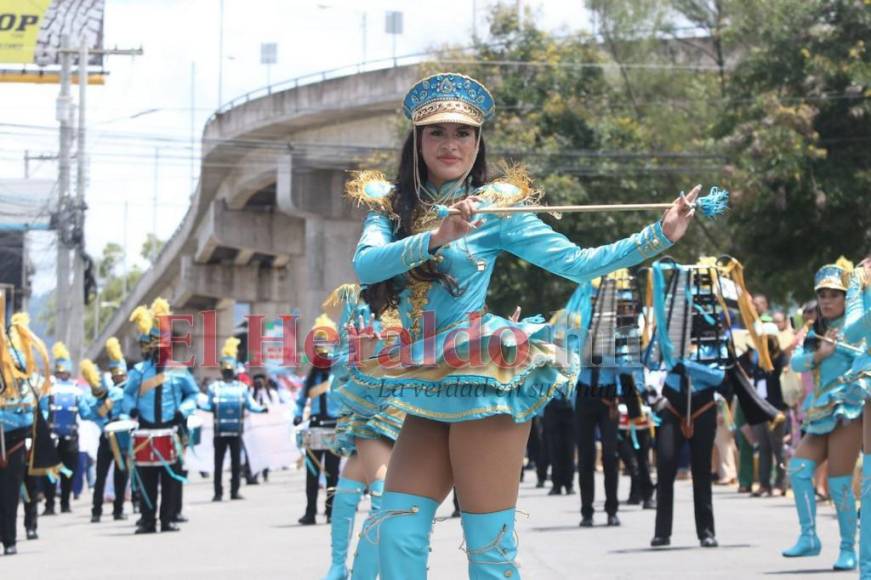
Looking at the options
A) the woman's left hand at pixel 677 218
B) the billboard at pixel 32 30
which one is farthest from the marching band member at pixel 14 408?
the billboard at pixel 32 30

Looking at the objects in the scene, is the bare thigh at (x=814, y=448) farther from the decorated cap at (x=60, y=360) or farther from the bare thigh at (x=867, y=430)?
the decorated cap at (x=60, y=360)

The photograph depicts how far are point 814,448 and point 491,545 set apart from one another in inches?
224

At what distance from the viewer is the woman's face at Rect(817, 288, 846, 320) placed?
36.0 feet

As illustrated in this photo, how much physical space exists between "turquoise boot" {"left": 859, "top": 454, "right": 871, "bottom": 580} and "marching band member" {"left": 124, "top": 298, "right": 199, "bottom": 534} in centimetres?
835

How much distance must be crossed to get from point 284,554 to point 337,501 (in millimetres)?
2439

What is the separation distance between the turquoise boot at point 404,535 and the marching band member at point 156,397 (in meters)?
10.5

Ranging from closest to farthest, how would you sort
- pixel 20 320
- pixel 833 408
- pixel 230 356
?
1. pixel 833 408
2. pixel 20 320
3. pixel 230 356

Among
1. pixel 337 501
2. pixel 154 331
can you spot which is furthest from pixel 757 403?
pixel 154 331

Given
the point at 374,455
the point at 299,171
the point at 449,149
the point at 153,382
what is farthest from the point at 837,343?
the point at 299,171

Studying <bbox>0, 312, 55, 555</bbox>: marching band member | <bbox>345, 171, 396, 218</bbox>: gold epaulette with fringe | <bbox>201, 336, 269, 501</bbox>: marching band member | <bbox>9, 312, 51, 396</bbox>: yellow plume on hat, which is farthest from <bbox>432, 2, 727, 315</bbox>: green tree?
<bbox>345, 171, 396, 218</bbox>: gold epaulette with fringe

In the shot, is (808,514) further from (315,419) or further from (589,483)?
(315,419)

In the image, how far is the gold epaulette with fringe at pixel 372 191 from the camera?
6211 millimetres

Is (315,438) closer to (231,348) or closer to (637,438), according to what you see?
(637,438)

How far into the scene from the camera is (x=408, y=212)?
6.14 m
